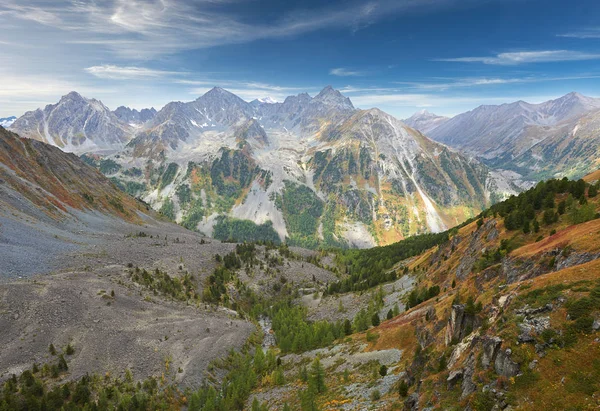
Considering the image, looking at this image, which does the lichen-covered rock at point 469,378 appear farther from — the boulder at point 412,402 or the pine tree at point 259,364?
the pine tree at point 259,364

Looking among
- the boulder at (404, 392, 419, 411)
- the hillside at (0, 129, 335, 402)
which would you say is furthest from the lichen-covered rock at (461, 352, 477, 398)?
the hillside at (0, 129, 335, 402)

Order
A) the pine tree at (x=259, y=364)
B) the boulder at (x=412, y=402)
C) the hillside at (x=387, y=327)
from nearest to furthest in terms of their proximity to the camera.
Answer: the hillside at (x=387, y=327)
the boulder at (x=412, y=402)
the pine tree at (x=259, y=364)

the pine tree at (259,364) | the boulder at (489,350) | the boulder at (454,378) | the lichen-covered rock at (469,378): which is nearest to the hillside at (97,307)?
the pine tree at (259,364)

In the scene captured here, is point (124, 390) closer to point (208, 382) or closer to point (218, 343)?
point (208, 382)

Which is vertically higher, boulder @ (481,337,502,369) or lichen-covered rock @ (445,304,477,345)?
boulder @ (481,337,502,369)

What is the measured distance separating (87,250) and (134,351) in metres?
62.0

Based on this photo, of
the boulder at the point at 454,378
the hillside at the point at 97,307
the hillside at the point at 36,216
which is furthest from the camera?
the hillside at the point at 36,216

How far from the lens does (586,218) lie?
50688 mm

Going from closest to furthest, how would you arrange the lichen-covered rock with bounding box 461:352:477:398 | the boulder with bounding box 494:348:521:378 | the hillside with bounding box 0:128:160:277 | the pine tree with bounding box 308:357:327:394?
the boulder with bounding box 494:348:521:378
the lichen-covered rock with bounding box 461:352:477:398
the pine tree with bounding box 308:357:327:394
the hillside with bounding box 0:128:160:277

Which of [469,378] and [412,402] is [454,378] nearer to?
[469,378]

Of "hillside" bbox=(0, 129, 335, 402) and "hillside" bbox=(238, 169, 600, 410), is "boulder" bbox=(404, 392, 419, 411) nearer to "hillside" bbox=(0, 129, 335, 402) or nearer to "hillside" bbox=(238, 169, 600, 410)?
"hillside" bbox=(238, 169, 600, 410)

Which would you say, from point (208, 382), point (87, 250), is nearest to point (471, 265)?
point (208, 382)

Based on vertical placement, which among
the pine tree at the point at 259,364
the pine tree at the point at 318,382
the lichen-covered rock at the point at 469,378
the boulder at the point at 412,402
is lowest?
the pine tree at the point at 259,364

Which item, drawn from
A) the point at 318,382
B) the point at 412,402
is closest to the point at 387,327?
the point at 318,382
